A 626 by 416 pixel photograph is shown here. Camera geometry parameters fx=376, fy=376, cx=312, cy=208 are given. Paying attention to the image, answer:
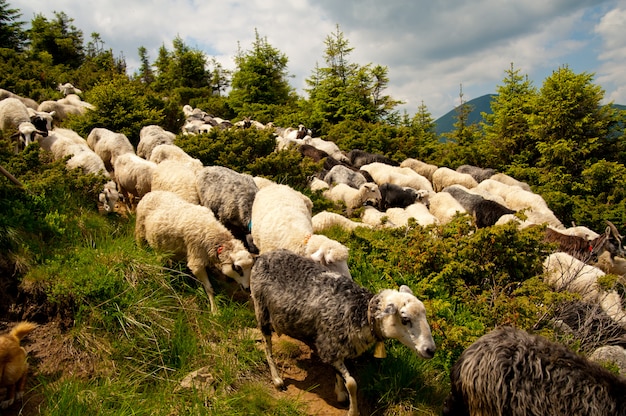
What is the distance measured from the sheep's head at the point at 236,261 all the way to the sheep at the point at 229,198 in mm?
1061

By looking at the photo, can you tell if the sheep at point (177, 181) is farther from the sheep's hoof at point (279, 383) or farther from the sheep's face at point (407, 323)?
the sheep's face at point (407, 323)

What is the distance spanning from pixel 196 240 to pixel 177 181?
→ 2.29 m

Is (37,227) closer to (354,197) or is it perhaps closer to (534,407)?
(534,407)

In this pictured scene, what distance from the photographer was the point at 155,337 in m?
3.84

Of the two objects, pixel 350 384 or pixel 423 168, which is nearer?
pixel 350 384

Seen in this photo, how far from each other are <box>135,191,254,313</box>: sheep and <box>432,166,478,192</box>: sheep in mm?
11700

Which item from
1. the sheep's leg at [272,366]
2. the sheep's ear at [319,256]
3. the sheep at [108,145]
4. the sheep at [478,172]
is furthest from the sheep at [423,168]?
the sheep's leg at [272,366]

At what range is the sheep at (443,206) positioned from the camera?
1061 cm

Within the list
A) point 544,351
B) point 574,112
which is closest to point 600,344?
point 544,351

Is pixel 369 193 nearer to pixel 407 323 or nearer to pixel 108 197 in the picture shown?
pixel 108 197

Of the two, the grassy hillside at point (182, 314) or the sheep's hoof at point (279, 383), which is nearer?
the grassy hillside at point (182, 314)

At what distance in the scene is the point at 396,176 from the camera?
13.6m

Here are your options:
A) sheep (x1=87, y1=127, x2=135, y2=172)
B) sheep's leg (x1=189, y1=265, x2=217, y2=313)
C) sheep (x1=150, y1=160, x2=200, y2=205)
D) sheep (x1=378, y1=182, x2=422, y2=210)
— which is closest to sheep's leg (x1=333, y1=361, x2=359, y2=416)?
sheep's leg (x1=189, y1=265, x2=217, y2=313)

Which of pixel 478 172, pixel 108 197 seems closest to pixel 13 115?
pixel 108 197
